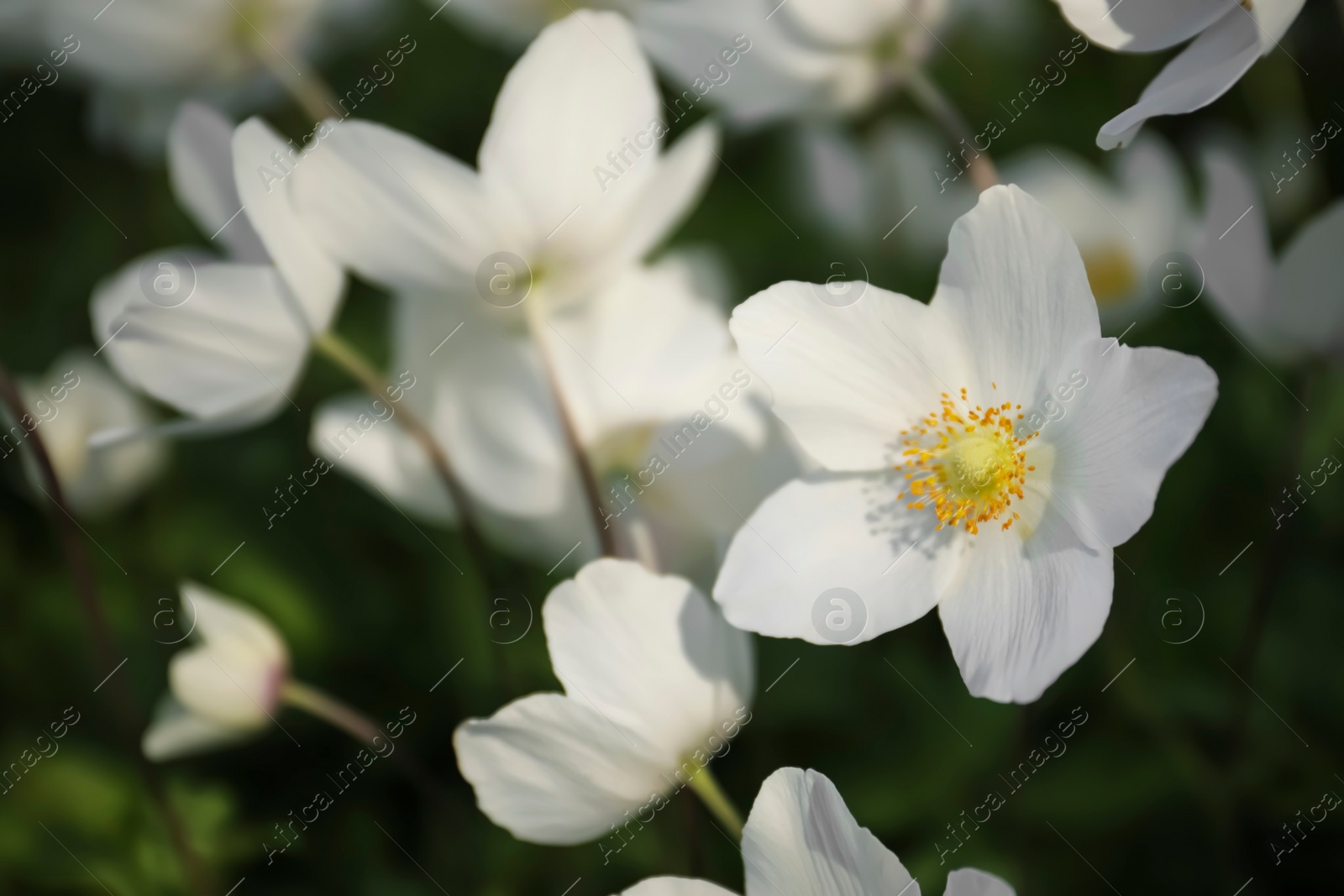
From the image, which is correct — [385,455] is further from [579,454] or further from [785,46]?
[785,46]

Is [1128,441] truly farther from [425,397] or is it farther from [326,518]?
[326,518]

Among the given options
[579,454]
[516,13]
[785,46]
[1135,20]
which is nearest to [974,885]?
[579,454]

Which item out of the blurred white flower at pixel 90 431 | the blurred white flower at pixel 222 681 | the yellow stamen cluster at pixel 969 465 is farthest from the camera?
the blurred white flower at pixel 90 431

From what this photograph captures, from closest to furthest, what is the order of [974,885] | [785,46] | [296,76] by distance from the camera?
[974,885] < [785,46] < [296,76]

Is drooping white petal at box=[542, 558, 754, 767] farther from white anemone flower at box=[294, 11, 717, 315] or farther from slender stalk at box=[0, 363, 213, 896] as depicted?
slender stalk at box=[0, 363, 213, 896]

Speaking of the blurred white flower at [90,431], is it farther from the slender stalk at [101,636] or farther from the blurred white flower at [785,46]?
the blurred white flower at [785,46]

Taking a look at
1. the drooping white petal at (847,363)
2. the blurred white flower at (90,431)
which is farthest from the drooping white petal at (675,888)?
the blurred white flower at (90,431)
